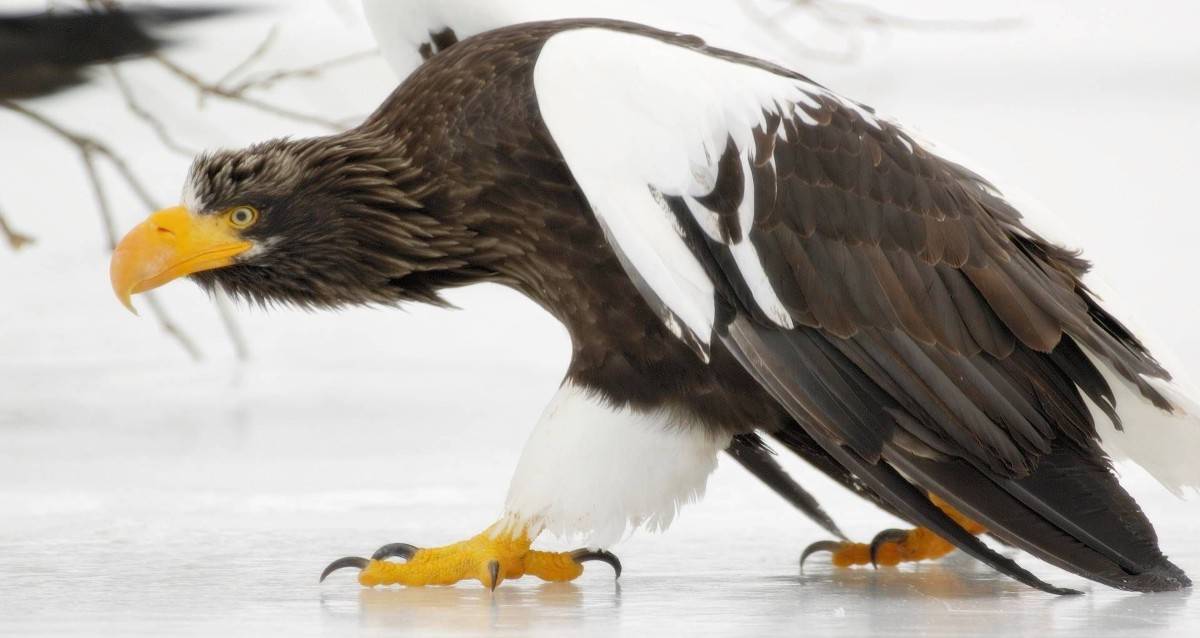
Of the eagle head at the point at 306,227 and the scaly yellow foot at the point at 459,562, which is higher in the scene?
the eagle head at the point at 306,227

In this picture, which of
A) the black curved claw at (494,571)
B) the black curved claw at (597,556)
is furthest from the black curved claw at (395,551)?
the black curved claw at (597,556)

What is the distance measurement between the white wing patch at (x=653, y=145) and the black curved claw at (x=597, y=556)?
0.43m

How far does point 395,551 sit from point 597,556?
0.97 ft

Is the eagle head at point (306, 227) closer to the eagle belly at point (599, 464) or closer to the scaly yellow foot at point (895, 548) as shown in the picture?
the eagle belly at point (599, 464)

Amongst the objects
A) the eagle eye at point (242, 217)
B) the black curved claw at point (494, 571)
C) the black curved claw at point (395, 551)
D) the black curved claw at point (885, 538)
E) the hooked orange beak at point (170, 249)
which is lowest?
the black curved claw at point (494, 571)

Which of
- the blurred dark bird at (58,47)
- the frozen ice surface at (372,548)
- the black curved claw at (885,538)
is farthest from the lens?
the blurred dark bird at (58,47)

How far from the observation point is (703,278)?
2135 mm

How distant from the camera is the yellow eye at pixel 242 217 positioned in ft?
7.82

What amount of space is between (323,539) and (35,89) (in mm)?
1758

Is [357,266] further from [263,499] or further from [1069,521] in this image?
[1069,521]

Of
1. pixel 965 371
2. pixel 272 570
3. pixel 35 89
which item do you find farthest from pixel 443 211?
pixel 35 89

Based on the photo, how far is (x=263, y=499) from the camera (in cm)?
311

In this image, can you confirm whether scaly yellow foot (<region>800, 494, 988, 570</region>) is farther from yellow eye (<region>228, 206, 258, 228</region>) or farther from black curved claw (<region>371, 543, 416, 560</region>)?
yellow eye (<region>228, 206, 258, 228</region>)

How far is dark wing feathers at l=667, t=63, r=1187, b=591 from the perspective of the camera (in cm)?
209
